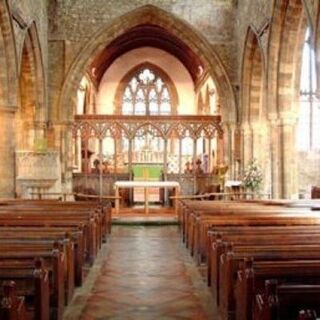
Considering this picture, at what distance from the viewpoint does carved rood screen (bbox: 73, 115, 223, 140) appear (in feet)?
65.8

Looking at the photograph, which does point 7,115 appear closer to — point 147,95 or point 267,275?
point 267,275

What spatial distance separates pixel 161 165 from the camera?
21547 millimetres

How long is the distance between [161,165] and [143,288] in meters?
15.5

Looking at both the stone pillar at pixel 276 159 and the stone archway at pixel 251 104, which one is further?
the stone archway at pixel 251 104

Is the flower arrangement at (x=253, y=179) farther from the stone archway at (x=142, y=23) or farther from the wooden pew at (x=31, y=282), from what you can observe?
the wooden pew at (x=31, y=282)

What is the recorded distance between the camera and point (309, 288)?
9.43 ft

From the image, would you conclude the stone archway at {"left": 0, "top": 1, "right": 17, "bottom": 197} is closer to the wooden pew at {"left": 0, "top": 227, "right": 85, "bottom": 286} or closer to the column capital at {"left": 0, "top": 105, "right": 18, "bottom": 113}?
the column capital at {"left": 0, "top": 105, "right": 18, "bottom": 113}

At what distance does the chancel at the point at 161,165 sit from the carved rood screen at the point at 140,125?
0.15ft

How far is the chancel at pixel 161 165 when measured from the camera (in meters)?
4.46

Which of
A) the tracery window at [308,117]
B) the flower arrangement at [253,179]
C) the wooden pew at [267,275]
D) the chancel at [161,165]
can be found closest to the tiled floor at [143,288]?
the chancel at [161,165]

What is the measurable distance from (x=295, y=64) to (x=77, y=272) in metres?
10.0

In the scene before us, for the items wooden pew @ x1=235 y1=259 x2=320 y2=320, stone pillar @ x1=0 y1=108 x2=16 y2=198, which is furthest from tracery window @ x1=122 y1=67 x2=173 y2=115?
wooden pew @ x1=235 y1=259 x2=320 y2=320

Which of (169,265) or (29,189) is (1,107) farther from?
(169,265)

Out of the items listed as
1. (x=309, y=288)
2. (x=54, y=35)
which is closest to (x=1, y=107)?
(x=54, y=35)
